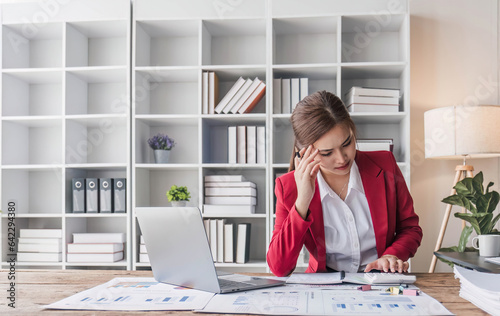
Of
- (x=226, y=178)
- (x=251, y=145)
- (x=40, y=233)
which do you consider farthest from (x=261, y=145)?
(x=40, y=233)

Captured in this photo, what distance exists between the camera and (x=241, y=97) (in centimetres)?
318

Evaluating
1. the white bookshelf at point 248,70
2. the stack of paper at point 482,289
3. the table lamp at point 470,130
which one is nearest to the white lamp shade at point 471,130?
the table lamp at point 470,130

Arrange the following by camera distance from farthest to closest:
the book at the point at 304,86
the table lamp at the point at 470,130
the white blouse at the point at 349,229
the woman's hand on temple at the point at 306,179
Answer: the book at the point at 304,86, the table lamp at the point at 470,130, the white blouse at the point at 349,229, the woman's hand on temple at the point at 306,179

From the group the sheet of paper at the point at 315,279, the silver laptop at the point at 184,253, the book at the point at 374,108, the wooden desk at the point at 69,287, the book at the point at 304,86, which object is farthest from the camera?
the book at the point at 304,86

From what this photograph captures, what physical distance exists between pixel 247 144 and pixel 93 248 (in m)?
1.17

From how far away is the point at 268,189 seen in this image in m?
3.09

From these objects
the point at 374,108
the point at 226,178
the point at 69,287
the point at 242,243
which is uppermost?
the point at 374,108

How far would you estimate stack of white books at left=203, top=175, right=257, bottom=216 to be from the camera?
3121 mm

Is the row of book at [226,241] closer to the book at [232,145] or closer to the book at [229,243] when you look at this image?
the book at [229,243]

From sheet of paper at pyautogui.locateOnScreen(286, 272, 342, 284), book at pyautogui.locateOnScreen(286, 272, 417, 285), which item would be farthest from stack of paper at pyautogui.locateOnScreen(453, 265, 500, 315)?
sheet of paper at pyautogui.locateOnScreen(286, 272, 342, 284)

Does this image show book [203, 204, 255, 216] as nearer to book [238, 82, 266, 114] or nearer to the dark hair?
book [238, 82, 266, 114]

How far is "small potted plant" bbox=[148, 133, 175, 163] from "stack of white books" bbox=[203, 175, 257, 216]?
34 centimetres

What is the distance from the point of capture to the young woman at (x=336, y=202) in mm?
1647

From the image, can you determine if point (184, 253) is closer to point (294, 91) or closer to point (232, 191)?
point (232, 191)
